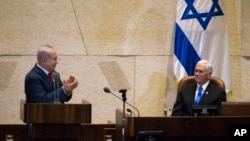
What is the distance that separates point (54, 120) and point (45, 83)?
0.61m

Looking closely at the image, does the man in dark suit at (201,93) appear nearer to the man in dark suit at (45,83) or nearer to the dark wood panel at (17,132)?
the man in dark suit at (45,83)

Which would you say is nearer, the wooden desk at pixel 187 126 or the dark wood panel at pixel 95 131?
the wooden desk at pixel 187 126

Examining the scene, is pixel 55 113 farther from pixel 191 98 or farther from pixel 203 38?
pixel 203 38

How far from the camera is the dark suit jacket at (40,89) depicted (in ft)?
20.9

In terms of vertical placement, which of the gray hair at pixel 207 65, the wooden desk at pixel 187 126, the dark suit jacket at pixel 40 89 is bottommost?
the wooden desk at pixel 187 126

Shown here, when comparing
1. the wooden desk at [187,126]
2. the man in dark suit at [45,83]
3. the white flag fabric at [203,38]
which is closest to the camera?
the wooden desk at [187,126]

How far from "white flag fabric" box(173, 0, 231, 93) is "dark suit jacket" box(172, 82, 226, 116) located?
843 millimetres

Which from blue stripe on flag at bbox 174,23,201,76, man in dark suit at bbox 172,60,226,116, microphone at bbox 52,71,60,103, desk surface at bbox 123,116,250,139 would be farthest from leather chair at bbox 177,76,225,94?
microphone at bbox 52,71,60,103

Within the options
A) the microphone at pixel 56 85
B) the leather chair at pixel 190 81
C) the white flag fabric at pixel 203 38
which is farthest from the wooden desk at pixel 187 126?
the white flag fabric at pixel 203 38

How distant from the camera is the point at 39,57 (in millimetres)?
6691

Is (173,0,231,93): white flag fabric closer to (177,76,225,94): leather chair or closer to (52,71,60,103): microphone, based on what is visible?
(177,76,225,94): leather chair

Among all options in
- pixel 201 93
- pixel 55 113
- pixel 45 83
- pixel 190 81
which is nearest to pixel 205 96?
pixel 201 93

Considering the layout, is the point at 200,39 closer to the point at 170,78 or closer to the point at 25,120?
the point at 170,78

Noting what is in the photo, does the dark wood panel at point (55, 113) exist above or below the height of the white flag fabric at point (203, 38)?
below
